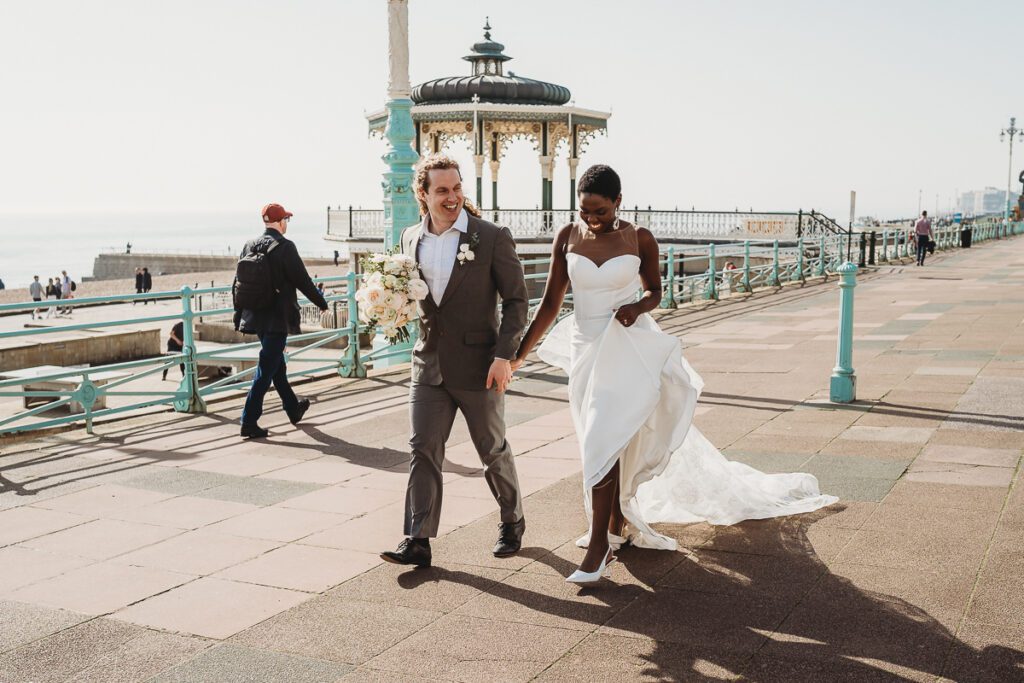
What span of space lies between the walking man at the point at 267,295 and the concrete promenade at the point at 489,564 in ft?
1.43

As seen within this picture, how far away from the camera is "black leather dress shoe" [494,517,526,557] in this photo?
4875mm

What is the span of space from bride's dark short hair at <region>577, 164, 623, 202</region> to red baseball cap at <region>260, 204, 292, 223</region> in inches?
153

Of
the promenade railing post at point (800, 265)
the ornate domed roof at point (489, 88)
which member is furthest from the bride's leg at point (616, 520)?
the ornate domed roof at point (489, 88)

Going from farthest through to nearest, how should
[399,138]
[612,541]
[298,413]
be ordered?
[399,138]
[298,413]
[612,541]

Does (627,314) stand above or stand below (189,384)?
above

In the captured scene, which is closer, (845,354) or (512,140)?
(845,354)

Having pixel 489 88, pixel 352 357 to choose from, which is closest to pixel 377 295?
pixel 352 357

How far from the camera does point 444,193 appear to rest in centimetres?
466

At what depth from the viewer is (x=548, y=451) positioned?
7.17 m

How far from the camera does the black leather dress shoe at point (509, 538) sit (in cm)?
488

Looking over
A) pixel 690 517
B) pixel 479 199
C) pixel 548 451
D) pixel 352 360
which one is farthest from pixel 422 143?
pixel 690 517

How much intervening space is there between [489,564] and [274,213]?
4.08 metres

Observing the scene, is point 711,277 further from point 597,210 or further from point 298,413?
point 597,210

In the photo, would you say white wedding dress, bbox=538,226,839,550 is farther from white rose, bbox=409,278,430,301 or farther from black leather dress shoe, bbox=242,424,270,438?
black leather dress shoe, bbox=242,424,270,438
